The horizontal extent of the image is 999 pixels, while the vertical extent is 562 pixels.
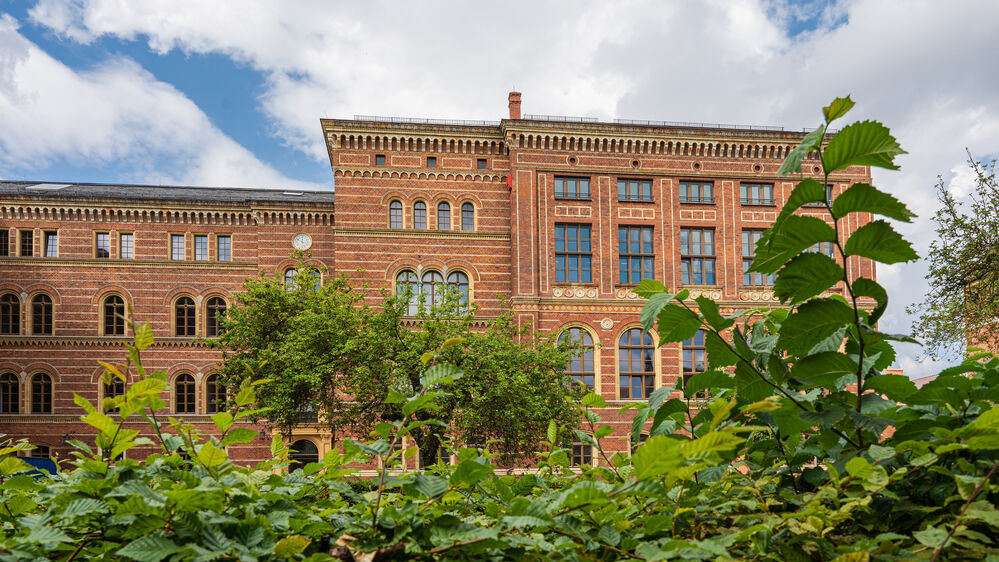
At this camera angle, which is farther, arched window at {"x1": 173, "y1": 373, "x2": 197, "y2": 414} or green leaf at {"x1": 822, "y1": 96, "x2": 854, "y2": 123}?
arched window at {"x1": 173, "y1": 373, "x2": 197, "y2": 414}

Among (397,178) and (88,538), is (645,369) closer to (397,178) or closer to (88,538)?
(397,178)

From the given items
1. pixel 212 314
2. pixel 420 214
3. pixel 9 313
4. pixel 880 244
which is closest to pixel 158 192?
pixel 212 314

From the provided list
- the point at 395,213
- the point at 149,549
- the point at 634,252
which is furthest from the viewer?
the point at 634,252

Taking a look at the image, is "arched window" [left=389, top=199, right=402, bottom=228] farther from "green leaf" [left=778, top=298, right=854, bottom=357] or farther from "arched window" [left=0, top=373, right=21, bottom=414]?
"green leaf" [left=778, top=298, right=854, bottom=357]

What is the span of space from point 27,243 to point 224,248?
31.6 feet

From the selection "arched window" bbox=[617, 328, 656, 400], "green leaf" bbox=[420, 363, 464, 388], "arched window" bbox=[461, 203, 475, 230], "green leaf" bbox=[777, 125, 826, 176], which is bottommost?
"arched window" bbox=[617, 328, 656, 400]

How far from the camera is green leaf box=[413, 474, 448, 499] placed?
176 centimetres

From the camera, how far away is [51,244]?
113 ft

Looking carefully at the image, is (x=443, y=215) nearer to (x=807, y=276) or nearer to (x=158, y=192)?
(x=158, y=192)

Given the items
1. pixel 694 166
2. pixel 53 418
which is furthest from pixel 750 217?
pixel 53 418

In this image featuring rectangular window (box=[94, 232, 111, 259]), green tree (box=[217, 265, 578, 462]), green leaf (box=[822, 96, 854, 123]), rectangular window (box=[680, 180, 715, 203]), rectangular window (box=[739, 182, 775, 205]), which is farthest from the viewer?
rectangular window (box=[94, 232, 111, 259])

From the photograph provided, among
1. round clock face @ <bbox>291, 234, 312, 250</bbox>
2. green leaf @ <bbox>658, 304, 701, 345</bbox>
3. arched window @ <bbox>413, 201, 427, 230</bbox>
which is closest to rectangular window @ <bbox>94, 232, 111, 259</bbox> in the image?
round clock face @ <bbox>291, 234, 312, 250</bbox>

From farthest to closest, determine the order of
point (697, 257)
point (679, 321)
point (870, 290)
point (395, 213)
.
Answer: point (697, 257), point (395, 213), point (679, 321), point (870, 290)

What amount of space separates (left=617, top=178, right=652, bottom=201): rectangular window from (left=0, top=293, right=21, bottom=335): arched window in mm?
30342
